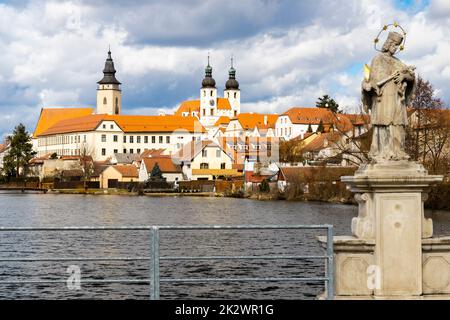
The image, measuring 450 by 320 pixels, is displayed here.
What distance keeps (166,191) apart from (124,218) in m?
66.8

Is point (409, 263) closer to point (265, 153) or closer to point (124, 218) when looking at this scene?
point (124, 218)

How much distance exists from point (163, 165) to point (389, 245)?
130827 millimetres

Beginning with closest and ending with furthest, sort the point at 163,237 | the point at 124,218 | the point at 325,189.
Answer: the point at 163,237 → the point at 124,218 → the point at 325,189

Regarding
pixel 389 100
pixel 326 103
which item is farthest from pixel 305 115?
pixel 389 100

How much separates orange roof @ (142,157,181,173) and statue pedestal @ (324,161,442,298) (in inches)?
5085

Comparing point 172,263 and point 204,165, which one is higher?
point 204,165

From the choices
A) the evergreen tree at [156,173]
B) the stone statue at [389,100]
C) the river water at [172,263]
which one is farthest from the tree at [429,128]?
the evergreen tree at [156,173]

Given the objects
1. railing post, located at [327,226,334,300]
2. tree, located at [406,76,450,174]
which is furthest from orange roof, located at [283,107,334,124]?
railing post, located at [327,226,334,300]

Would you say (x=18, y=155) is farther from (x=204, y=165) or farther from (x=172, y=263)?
(x=172, y=263)

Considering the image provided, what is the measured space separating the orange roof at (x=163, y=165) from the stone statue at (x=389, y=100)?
128 m

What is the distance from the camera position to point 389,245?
11.5 m

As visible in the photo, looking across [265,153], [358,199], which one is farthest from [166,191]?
[358,199]

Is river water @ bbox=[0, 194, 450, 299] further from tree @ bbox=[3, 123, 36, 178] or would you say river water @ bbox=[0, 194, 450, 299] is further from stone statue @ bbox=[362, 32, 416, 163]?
tree @ bbox=[3, 123, 36, 178]
